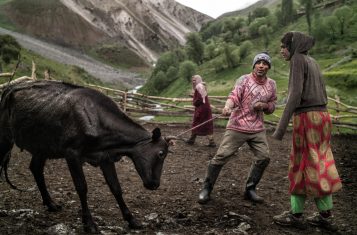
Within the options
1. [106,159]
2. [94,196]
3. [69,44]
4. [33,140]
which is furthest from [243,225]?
[69,44]

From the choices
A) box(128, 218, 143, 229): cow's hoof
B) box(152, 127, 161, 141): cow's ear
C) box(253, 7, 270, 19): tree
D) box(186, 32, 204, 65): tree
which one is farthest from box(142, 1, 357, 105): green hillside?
box(128, 218, 143, 229): cow's hoof

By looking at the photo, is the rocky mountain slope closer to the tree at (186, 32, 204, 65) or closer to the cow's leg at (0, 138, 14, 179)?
the tree at (186, 32, 204, 65)

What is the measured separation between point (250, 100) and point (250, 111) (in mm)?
156

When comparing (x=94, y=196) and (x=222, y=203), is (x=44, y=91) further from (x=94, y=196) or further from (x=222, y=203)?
(x=222, y=203)

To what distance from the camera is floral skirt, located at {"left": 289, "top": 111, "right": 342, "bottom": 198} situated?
5.09 m

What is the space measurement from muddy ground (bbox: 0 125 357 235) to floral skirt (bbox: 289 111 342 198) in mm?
588

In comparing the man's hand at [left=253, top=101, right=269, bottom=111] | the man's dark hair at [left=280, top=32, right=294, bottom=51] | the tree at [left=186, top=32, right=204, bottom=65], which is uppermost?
the tree at [left=186, top=32, right=204, bottom=65]

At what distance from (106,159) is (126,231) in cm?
86

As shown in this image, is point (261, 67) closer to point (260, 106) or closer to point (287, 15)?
point (260, 106)

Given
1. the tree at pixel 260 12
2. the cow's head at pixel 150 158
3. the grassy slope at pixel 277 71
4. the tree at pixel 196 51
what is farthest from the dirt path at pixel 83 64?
the cow's head at pixel 150 158

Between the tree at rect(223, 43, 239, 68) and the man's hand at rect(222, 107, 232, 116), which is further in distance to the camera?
the tree at rect(223, 43, 239, 68)

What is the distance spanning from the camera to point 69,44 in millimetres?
112125

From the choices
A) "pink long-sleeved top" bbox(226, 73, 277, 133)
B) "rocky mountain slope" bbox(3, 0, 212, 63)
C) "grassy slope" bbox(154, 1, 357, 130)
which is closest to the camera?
"pink long-sleeved top" bbox(226, 73, 277, 133)

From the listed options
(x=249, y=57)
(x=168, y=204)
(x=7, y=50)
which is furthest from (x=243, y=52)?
(x=168, y=204)
